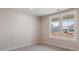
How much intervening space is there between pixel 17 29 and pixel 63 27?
78 centimetres

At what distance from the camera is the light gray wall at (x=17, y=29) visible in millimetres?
1549

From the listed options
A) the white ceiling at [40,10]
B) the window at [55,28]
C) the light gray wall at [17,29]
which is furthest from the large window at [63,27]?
the light gray wall at [17,29]

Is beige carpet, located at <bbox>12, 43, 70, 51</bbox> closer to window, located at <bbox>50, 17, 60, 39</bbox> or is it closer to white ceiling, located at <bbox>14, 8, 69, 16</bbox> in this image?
window, located at <bbox>50, 17, 60, 39</bbox>

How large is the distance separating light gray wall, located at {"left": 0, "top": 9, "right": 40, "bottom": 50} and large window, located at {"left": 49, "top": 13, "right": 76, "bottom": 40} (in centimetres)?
26

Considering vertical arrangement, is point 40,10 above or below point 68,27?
above

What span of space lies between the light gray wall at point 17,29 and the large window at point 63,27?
0.26 m

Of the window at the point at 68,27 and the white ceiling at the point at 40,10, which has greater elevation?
the white ceiling at the point at 40,10

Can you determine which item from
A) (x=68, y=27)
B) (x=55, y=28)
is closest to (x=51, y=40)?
(x=55, y=28)

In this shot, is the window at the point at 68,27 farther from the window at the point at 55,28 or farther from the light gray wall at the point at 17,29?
the light gray wall at the point at 17,29

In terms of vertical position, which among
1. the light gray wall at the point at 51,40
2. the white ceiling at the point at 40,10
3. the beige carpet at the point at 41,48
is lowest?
the beige carpet at the point at 41,48

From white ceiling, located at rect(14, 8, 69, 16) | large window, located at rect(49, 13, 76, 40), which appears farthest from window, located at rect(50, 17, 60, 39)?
white ceiling, located at rect(14, 8, 69, 16)

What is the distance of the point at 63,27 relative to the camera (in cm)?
161

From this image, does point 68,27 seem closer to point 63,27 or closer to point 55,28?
point 63,27

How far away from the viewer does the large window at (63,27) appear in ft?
5.13
